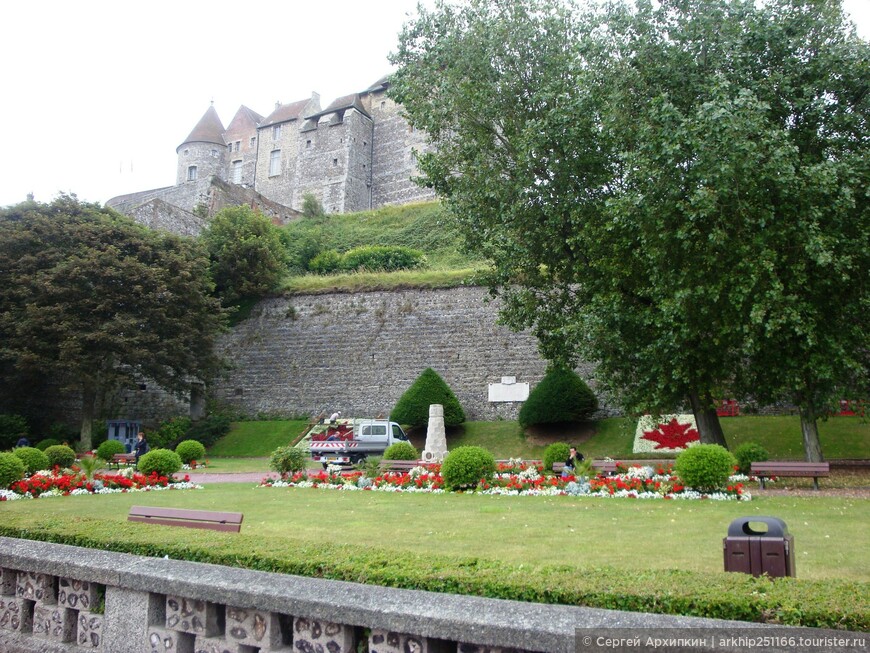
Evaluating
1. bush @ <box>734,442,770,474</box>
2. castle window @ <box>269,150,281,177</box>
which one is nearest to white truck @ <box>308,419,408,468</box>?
bush @ <box>734,442,770,474</box>

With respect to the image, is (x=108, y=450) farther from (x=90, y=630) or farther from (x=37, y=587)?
(x=90, y=630)

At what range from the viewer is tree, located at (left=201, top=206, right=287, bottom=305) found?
31.5 meters

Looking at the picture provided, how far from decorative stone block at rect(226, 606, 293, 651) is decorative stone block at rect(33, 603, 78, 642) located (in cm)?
130

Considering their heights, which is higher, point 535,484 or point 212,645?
point 212,645

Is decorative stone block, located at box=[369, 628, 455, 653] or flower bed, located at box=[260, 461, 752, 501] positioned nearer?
decorative stone block, located at box=[369, 628, 455, 653]

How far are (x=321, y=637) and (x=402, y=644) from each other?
462mm

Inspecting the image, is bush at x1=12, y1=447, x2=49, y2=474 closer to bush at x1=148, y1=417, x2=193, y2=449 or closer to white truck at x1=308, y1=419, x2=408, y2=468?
Result: white truck at x1=308, y1=419, x2=408, y2=468

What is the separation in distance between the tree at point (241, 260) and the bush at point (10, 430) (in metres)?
9.58

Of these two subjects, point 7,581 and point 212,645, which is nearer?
point 212,645

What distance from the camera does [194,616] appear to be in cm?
364

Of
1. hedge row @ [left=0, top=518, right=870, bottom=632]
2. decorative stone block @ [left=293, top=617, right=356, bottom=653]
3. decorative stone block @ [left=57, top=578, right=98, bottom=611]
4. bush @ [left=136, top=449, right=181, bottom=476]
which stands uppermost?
hedge row @ [left=0, top=518, right=870, bottom=632]

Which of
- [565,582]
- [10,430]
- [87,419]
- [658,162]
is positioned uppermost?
[658,162]

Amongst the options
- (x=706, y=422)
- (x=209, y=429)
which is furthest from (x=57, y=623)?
(x=209, y=429)

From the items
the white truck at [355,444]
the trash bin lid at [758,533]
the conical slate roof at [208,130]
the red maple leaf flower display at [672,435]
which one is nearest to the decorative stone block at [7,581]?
the trash bin lid at [758,533]
